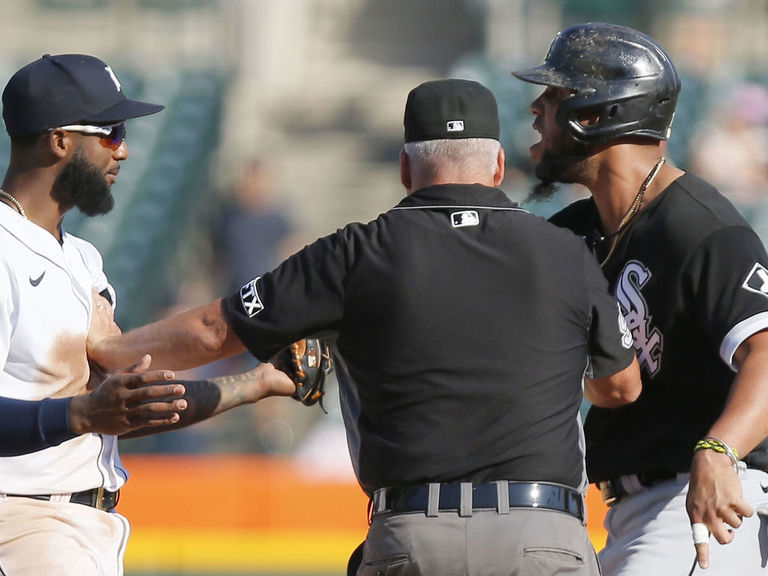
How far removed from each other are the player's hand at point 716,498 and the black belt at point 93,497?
74.1 inches

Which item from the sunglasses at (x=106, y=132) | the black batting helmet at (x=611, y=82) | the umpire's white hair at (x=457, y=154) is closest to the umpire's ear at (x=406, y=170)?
the umpire's white hair at (x=457, y=154)

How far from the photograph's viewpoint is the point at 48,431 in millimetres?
3816

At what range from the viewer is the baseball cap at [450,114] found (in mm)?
4004

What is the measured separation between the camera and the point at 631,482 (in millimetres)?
4512

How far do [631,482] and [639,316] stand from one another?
0.57 meters

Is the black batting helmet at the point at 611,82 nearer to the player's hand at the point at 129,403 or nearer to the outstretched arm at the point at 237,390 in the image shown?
the outstretched arm at the point at 237,390

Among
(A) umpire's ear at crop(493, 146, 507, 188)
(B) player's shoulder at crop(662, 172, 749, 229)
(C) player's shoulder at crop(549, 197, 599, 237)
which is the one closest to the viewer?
(A) umpire's ear at crop(493, 146, 507, 188)

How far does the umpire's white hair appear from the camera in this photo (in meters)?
4.04

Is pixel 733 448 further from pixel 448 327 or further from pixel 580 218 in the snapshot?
pixel 580 218

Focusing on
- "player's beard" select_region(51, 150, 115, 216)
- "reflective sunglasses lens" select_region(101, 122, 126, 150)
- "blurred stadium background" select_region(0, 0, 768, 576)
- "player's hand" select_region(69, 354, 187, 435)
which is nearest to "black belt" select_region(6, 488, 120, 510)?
"player's hand" select_region(69, 354, 187, 435)

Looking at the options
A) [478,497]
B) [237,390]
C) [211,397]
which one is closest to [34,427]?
[211,397]

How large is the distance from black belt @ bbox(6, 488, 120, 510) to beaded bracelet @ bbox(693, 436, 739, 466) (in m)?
1.91

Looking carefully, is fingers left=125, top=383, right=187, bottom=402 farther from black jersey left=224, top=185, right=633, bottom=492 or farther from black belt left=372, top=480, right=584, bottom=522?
black belt left=372, top=480, right=584, bottom=522

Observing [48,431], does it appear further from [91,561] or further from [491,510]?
[491,510]
